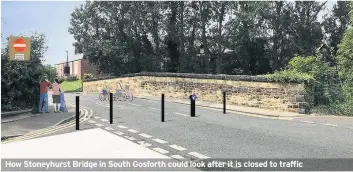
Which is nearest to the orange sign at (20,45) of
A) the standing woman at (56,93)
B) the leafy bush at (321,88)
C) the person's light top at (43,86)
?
the person's light top at (43,86)

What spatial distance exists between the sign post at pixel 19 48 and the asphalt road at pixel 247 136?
4.54m

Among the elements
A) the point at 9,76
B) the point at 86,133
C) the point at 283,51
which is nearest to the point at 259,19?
the point at 283,51

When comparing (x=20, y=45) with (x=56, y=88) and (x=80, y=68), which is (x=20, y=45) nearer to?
(x=56, y=88)

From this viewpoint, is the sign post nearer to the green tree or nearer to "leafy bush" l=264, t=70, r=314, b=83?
"leafy bush" l=264, t=70, r=314, b=83

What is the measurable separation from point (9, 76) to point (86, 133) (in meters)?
6.14

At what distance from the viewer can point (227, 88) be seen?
19703 millimetres

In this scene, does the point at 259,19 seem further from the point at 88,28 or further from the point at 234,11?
the point at 88,28

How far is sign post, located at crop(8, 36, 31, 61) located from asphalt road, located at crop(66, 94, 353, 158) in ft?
14.9

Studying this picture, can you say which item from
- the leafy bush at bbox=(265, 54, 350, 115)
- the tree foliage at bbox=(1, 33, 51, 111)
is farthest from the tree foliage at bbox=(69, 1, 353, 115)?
the tree foliage at bbox=(1, 33, 51, 111)

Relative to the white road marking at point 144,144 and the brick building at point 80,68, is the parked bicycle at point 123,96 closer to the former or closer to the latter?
the white road marking at point 144,144

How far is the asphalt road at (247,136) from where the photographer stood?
7.50 meters

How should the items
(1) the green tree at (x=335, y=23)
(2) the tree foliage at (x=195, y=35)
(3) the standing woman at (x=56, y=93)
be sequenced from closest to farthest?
(3) the standing woman at (x=56, y=93), (2) the tree foliage at (x=195, y=35), (1) the green tree at (x=335, y=23)

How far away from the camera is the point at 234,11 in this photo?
4466cm
